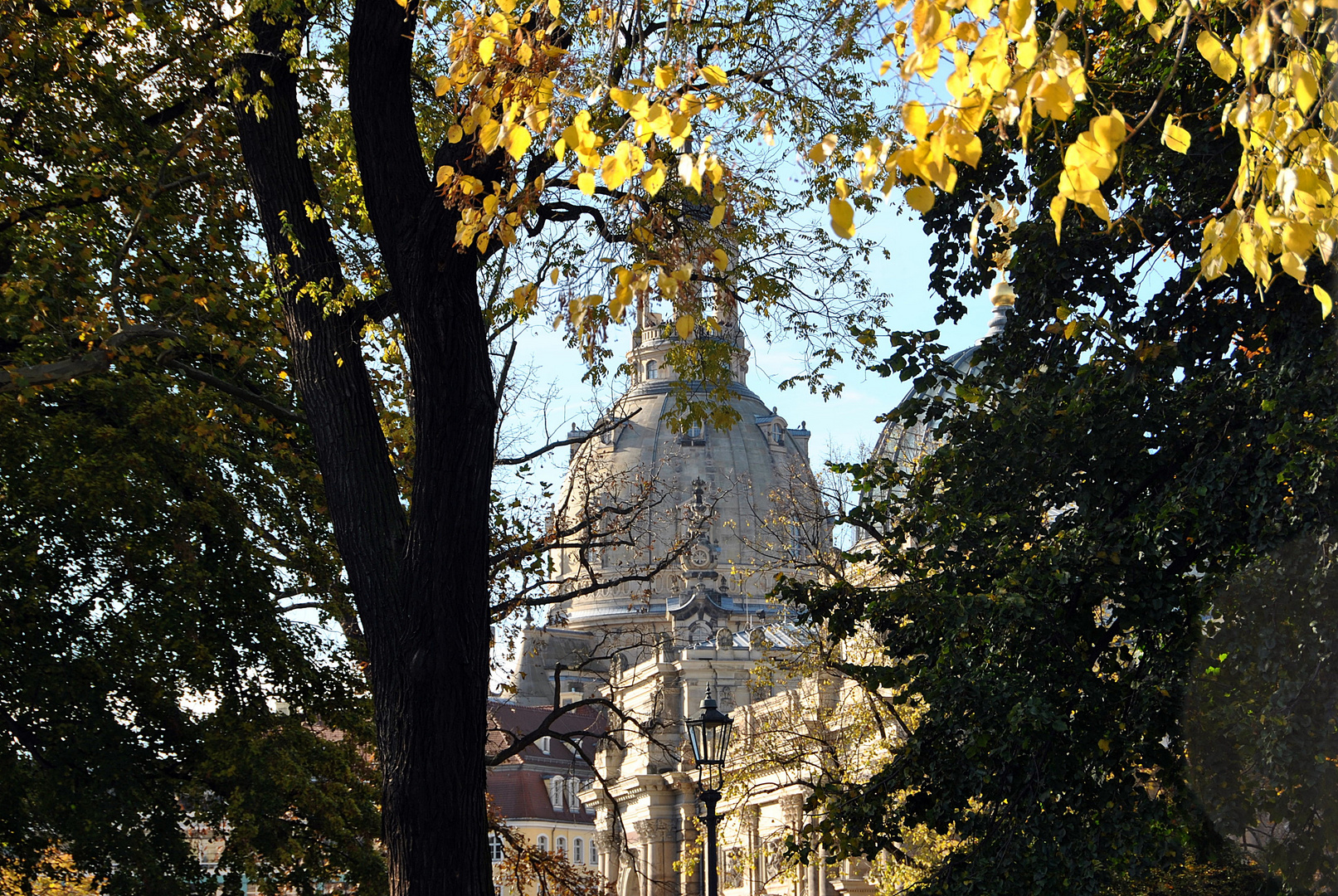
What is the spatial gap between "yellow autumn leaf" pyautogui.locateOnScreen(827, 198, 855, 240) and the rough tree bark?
3.64 meters

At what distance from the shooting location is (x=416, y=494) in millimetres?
7281

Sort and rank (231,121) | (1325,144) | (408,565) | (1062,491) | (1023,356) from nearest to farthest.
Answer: (1325,144), (408,565), (1062,491), (1023,356), (231,121)

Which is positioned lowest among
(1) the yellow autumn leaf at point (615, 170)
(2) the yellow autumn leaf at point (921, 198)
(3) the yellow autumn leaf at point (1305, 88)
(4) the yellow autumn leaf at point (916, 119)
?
(2) the yellow autumn leaf at point (921, 198)

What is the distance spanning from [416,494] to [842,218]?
3925 millimetres

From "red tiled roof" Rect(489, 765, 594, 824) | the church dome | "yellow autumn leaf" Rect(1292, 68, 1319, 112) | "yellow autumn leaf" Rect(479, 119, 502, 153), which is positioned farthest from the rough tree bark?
"red tiled roof" Rect(489, 765, 594, 824)

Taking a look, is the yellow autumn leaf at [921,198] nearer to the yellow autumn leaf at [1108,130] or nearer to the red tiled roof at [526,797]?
the yellow autumn leaf at [1108,130]

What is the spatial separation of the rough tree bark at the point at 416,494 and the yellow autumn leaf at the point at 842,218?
3.64 metres

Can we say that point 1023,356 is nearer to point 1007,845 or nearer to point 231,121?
point 1007,845

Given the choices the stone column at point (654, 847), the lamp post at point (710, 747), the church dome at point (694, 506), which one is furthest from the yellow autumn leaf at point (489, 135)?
the church dome at point (694, 506)

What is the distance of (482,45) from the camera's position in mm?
5371

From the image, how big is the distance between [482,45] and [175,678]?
11839 mm

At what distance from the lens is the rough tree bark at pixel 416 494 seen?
7.02 metres

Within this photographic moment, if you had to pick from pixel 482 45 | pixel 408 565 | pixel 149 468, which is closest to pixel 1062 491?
pixel 408 565

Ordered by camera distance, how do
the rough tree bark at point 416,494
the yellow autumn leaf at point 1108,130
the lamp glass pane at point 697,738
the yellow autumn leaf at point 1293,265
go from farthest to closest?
the lamp glass pane at point 697,738 < the rough tree bark at point 416,494 < the yellow autumn leaf at point 1293,265 < the yellow autumn leaf at point 1108,130
